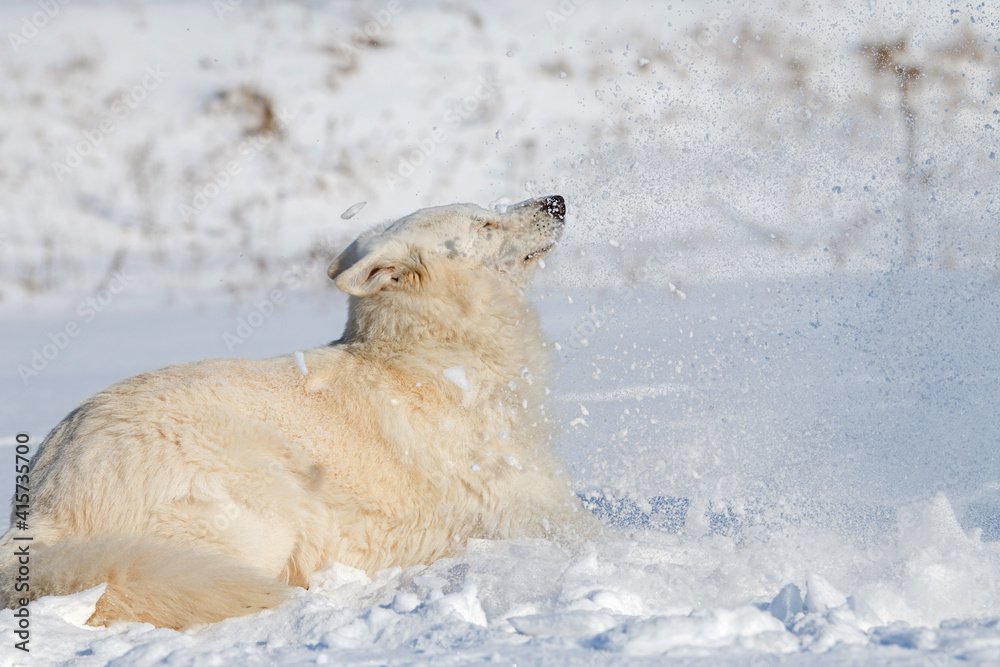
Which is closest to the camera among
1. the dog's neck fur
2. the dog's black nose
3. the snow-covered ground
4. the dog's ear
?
the snow-covered ground

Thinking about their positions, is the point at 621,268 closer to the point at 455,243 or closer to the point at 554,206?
the point at 554,206

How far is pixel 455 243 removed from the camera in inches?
138

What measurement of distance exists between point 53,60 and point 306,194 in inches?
245

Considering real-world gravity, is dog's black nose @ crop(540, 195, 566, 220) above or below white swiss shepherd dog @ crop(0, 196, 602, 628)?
above

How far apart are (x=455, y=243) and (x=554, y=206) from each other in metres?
0.55

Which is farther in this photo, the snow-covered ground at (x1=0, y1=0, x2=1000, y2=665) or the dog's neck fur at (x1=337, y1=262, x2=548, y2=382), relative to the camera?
the dog's neck fur at (x1=337, y1=262, x2=548, y2=382)

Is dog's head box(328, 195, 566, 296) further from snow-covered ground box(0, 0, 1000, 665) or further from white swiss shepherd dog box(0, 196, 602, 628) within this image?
snow-covered ground box(0, 0, 1000, 665)

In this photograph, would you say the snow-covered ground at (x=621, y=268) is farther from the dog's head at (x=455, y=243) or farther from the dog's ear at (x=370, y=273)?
the dog's ear at (x=370, y=273)

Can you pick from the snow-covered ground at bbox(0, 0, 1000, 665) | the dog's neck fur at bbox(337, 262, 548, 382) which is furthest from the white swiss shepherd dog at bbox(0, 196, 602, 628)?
the snow-covered ground at bbox(0, 0, 1000, 665)

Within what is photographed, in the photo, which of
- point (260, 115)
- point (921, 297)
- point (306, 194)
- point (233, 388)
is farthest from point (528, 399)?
point (260, 115)

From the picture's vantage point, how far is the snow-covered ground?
2.20m

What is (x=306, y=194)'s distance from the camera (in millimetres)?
12836

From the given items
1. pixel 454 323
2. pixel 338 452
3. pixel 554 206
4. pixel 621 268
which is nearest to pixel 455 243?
pixel 454 323

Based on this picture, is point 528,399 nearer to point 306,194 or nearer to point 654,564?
point 654,564
